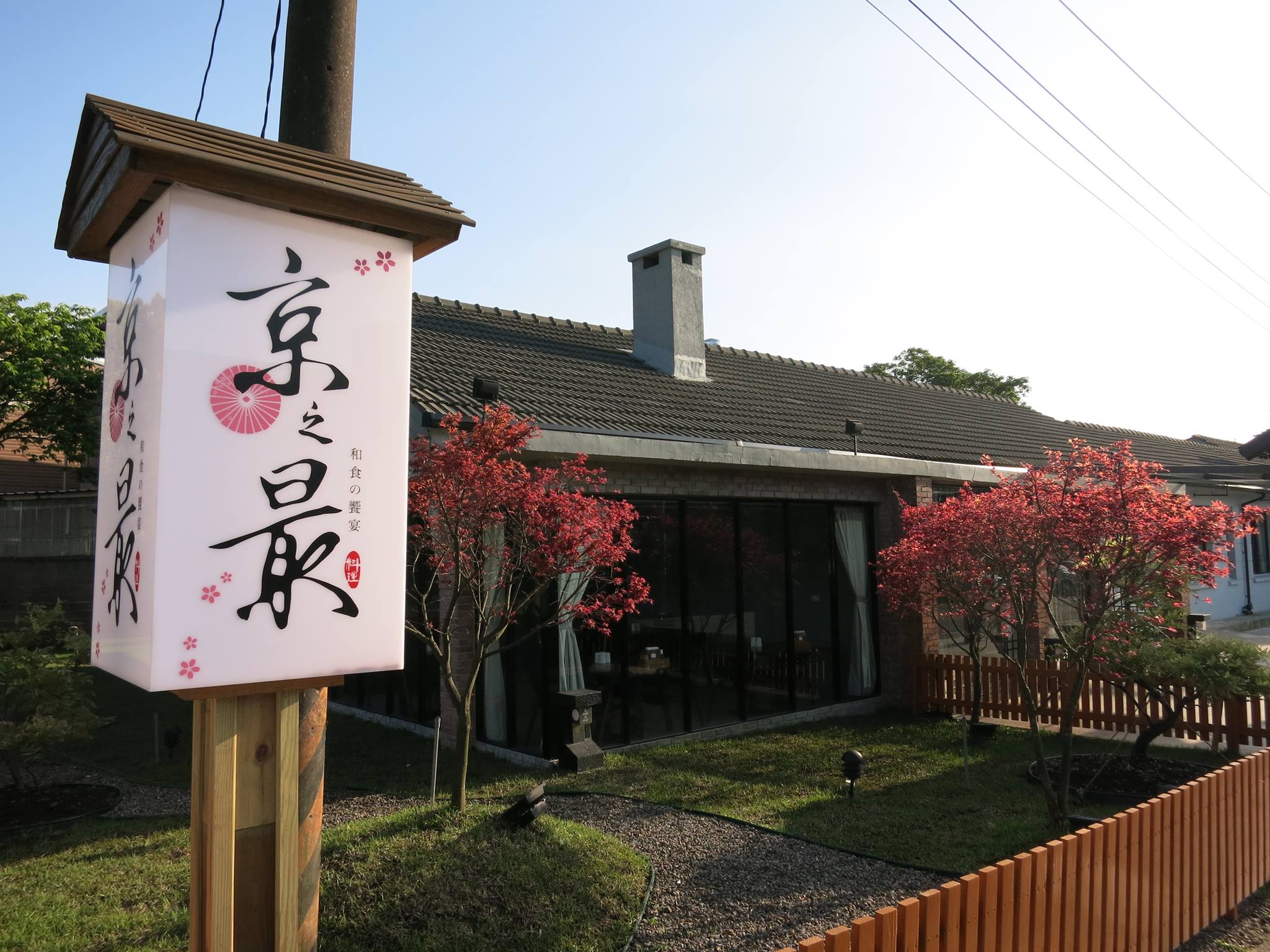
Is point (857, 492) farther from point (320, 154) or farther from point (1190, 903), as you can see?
point (320, 154)

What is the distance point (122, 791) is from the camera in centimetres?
791

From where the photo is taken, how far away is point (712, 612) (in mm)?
10281

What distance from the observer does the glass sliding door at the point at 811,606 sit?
447 inches

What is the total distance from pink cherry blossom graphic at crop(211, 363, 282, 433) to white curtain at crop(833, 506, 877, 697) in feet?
32.7

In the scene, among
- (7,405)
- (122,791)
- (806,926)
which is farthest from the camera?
(7,405)

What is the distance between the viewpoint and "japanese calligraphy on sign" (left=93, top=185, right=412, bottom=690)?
8.73ft

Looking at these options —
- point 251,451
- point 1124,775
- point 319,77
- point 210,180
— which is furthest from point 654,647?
point 210,180

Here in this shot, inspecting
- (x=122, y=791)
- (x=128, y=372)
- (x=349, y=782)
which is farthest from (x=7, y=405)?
(x=128, y=372)

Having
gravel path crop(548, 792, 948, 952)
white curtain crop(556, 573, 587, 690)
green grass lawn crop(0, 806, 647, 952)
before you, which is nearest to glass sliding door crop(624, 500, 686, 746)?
white curtain crop(556, 573, 587, 690)

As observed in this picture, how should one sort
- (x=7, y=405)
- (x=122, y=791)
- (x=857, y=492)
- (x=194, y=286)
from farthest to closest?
(x=7, y=405), (x=857, y=492), (x=122, y=791), (x=194, y=286)

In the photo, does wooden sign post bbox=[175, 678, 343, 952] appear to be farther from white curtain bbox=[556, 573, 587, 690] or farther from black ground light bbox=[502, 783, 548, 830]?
white curtain bbox=[556, 573, 587, 690]

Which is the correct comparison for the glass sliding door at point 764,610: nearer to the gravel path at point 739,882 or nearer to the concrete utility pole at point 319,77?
the gravel path at point 739,882

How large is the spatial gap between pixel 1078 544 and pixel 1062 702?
14.8ft

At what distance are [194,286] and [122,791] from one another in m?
6.98
